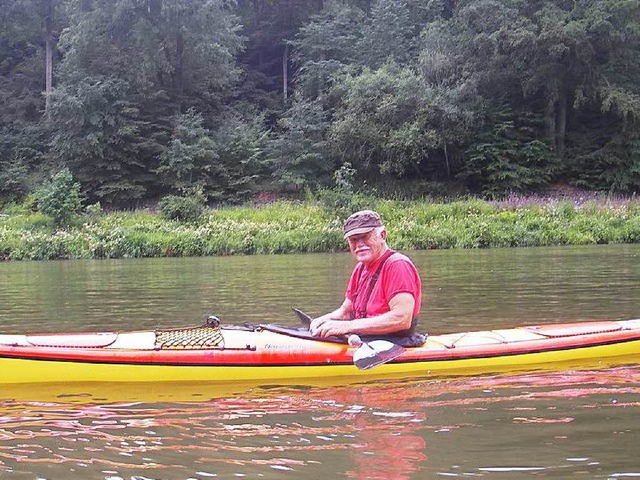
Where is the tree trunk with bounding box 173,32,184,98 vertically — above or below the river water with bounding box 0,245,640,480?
above

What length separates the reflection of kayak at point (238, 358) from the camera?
5.28 m

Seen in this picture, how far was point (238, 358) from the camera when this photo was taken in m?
5.35

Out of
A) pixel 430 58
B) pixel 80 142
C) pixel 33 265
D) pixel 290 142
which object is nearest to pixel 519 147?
pixel 430 58

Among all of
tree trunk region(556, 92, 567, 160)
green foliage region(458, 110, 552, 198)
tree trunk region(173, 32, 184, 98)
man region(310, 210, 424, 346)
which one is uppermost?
tree trunk region(173, 32, 184, 98)

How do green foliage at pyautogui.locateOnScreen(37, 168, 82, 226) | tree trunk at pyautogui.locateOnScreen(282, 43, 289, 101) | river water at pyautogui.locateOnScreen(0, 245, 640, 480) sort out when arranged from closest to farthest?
river water at pyautogui.locateOnScreen(0, 245, 640, 480) < green foliage at pyautogui.locateOnScreen(37, 168, 82, 226) < tree trunk at pyautogui.locateOnScreen(282, 43, 289, 101)

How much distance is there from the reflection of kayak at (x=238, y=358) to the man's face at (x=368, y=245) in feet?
2.29

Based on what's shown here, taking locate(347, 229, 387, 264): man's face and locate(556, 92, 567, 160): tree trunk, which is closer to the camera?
locate(347, 229, 387, 264): man's face

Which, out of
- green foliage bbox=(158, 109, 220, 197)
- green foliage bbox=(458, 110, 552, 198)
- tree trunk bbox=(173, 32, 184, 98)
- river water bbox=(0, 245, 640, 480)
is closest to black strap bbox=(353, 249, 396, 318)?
river water bbox=(0, 245, 640, 480)

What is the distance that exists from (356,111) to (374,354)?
25.5 m

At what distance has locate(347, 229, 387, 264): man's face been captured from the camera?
17.1 ft

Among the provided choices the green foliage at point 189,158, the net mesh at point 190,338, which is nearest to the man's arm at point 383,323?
Answer: the net mesh at point 190,338

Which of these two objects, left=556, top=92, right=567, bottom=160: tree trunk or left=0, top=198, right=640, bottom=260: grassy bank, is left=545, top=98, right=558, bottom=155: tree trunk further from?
left=0, top=198, right=640, bottom=260: grassy bank

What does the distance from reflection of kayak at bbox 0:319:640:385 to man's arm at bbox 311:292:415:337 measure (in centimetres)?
15

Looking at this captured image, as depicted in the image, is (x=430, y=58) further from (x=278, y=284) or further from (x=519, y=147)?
(x=278, y=284)
